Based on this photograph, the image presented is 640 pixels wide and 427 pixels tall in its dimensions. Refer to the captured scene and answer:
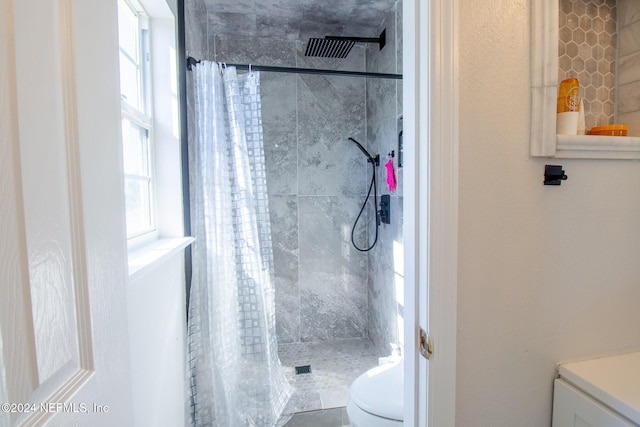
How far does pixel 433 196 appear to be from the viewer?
2.33ft

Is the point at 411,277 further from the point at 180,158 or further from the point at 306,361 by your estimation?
the point at 306,361

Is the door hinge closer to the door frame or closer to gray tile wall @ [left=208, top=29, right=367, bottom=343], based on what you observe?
the door frame

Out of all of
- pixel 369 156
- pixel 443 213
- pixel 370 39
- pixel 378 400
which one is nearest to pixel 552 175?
pixel 443 213

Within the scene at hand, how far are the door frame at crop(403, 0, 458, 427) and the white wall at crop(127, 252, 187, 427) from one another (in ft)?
2.75

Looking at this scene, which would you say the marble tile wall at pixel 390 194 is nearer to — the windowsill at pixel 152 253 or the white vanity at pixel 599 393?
the white vanity at pixel 599 393

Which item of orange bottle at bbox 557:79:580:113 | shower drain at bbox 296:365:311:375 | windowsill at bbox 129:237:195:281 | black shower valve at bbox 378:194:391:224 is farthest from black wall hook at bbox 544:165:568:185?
shower drain at bbox 296:365:311:375

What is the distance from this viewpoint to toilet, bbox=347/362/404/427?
48.8 inches

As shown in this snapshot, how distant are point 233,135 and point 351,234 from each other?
1392mm

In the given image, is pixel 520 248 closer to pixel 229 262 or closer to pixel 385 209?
pixel 229 262

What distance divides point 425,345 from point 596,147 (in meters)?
0.71

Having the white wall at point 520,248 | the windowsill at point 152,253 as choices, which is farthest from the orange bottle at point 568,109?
the windowsill at point 152,253

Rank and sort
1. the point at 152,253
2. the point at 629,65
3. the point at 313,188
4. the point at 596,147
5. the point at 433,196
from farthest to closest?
the point at 313,188 < the point at 152,253 < the point at 629,65 < the point at 596,147 < the point at 433,196

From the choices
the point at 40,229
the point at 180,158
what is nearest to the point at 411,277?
the point at 40,229

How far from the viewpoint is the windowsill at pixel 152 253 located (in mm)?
933
